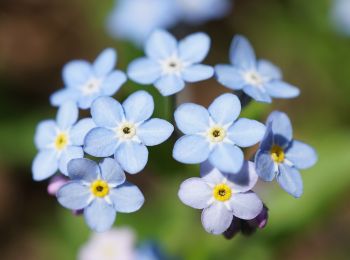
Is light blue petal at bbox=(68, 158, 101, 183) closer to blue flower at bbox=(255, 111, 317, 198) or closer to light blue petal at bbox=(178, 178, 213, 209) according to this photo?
light blue petal at bbox=(178, 178, 213, 209)

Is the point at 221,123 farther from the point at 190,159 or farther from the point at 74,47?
the point at 74,47

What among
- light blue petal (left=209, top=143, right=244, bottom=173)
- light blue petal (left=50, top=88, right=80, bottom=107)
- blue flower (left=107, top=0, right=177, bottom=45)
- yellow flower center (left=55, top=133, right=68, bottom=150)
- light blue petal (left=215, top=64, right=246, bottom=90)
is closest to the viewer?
light blue petal (left=209, top=143, right=244, bottom=173)


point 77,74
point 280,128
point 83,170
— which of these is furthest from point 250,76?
point 83,170

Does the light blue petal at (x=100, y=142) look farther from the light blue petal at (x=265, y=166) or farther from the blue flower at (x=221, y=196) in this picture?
the light blue petal at (x=265, y=166)

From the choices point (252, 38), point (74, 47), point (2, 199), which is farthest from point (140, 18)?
point (2, 199)

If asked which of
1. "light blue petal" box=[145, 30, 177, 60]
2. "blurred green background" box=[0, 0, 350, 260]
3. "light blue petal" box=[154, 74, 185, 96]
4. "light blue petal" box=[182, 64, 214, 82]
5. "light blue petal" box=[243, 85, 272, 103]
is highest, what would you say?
"light blue petal" box=[145, 30, 177, 60]

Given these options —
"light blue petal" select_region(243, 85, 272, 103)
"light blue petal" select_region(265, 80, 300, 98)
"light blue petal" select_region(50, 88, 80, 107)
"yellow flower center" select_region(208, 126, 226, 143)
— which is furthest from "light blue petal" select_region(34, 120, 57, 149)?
"light blue petal" select_region(265, 80, 300, 98)
